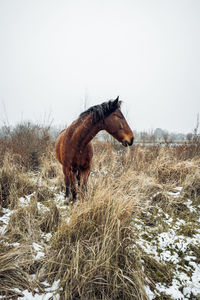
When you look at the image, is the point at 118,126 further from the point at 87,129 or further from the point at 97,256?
the point at 97,256

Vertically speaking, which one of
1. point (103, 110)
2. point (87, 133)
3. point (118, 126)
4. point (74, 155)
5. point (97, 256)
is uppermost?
point (103, 110)

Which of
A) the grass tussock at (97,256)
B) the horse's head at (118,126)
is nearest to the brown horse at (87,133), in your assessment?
the horse's head at (118,126)

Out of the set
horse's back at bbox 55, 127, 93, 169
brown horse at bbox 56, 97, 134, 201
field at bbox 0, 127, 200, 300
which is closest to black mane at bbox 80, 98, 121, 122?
brown horse at bbox 56, 97, 134, 201

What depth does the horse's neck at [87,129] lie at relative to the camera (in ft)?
7.98

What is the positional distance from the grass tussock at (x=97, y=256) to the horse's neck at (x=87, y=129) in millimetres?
1138

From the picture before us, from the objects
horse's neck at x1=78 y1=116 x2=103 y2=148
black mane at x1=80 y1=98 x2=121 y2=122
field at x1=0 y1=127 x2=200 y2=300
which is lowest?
field at x1=0 y1=127 x2=200 y2=300

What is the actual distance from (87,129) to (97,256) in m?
1.71

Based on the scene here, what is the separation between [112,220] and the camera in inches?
54.7

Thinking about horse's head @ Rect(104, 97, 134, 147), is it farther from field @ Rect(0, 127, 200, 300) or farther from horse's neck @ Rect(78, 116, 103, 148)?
field @ Rect(0, 127, 200, 300)

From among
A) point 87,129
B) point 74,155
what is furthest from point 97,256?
point 87,129

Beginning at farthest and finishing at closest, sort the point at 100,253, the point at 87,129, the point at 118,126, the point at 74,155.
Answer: the point at 74,155, the point at 87,129, the point at 118,126, the point at 100,253

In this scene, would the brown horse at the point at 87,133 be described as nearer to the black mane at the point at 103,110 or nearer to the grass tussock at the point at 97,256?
the black mane at the point at 103,110

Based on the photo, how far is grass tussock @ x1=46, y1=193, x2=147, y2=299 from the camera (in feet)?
3.76

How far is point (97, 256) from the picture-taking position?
4.10ft
